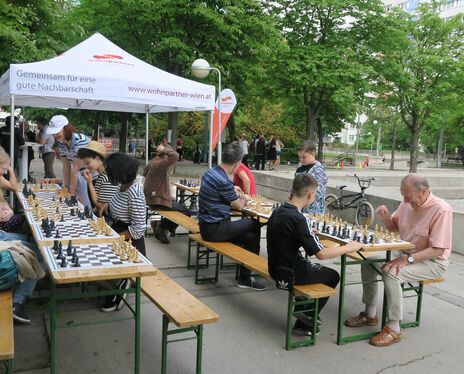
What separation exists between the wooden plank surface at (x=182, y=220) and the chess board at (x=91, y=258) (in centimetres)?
264

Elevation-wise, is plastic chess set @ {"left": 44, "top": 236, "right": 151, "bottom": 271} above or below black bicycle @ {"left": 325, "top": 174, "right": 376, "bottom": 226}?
above

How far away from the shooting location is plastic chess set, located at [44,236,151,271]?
10.3 feet

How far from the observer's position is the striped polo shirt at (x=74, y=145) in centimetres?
671

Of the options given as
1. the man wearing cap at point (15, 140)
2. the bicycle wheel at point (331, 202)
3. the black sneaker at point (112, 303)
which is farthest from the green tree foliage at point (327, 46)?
the black sneaker at point (112, 303)

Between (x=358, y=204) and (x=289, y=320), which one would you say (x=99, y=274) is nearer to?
(x=289, y=320)

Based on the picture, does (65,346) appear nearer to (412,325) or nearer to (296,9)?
(412,325)

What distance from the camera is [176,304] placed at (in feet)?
11.3

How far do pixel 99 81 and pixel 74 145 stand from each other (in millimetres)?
1046

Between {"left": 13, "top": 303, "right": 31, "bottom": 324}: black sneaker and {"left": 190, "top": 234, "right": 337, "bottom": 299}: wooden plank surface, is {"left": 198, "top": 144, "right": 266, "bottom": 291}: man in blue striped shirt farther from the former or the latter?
{"left": 13, "top": 303, "right": 31, "bottom": 324}: black sneaker

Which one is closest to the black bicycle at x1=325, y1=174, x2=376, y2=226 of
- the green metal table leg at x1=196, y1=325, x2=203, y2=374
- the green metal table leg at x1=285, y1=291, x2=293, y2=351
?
the green metal table leg at x1=285, y1=291, x2=293, y2=351

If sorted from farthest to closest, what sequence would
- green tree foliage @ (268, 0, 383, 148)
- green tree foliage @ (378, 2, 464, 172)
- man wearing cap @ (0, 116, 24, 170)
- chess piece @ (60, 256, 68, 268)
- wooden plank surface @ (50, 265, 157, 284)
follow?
green tree foliage @ (378, 2, 464, 172) < green tree foliage @ (268, 0, 383, 148) < man wearing cap @ (0, 116, 24, 170) < chess piece @ (60, 256, 68, 268) < wooden plank surface @ (50, 265, 157, 284)

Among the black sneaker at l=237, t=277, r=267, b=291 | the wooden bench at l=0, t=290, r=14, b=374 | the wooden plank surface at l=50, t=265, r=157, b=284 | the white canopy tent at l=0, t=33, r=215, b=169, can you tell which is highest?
the white canopy tent at l=0, t=33, r=215, b=169

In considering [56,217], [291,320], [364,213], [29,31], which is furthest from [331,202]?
[29,31]

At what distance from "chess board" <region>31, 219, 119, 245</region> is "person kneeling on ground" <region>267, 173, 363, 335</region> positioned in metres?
1.39
